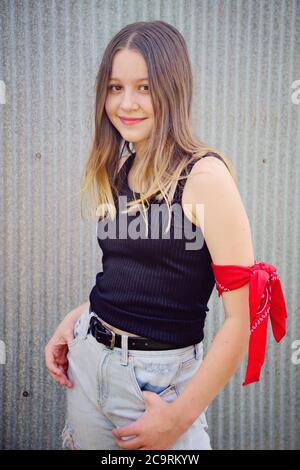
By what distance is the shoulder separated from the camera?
1.51 metres

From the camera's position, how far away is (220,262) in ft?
5.12

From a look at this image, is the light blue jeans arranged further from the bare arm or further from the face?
the face

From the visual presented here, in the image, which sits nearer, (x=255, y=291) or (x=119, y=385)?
(x=255, y=291)

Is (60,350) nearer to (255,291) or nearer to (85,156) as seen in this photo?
(255,291)

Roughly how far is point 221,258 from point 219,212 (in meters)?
0.15

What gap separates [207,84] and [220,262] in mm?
1651

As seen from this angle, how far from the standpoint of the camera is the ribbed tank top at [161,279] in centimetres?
163

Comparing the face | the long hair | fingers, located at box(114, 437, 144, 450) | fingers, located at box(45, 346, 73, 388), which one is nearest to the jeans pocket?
fingers, located at box(114, 437, 144, 450)

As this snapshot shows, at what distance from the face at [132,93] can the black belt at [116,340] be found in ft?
2.37

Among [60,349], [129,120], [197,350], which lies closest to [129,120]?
[129,120]

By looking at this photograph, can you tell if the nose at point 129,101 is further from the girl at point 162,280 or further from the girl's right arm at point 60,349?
the girl's right arm at point 60,349

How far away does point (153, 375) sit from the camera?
166cm

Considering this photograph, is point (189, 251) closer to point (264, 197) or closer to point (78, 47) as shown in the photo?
point (264, 197)

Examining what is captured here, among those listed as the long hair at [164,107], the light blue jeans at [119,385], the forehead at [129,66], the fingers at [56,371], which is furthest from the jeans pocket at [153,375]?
the forehead at [129,66]
